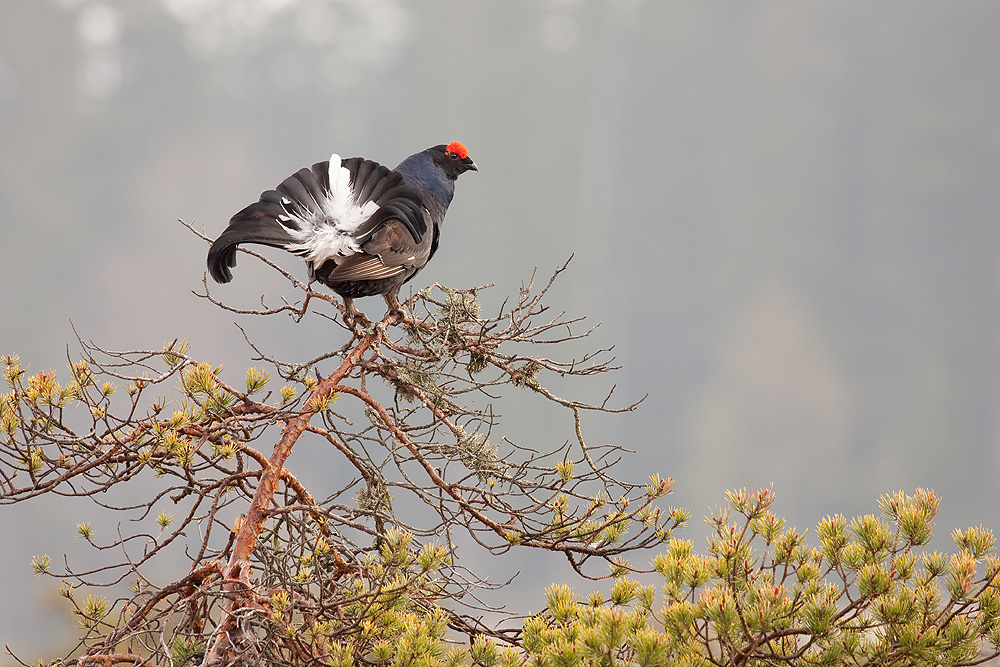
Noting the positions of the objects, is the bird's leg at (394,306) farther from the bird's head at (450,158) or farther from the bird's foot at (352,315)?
the bird's head at (450,158)

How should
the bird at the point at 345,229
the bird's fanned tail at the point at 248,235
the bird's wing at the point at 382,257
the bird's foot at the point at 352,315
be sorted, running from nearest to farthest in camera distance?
the bird's fanned tail at the point at 248,235 < the bird at the point at 345,229 < the bird's wing at the point at 382,257 < the bird's foot at the point at 352,315

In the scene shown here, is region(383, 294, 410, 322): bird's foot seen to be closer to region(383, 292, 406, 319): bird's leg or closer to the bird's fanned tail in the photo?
region(383, 292, 406, 319): bird's leg

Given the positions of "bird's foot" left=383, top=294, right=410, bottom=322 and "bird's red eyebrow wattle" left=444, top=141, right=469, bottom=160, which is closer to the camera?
"bird's foot" left=383, top=294, right=410, bottom=322

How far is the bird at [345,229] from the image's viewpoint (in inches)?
129

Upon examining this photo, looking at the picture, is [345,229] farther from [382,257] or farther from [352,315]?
[352,315]

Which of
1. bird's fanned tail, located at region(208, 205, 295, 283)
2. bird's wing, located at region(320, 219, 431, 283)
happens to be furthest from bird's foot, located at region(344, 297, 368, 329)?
bird's fanned tail, located at region(208, 205, 295, 283)

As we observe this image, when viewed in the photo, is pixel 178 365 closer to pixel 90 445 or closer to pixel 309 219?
pixel 90 445

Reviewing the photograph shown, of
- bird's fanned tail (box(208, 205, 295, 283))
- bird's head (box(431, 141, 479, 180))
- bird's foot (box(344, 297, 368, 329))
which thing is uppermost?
bird's head (box(431, 141, 479, 180))

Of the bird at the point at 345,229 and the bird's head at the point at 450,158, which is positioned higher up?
the bird's head at the point at 450,158

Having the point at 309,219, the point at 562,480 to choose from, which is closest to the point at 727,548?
the point at 562,480

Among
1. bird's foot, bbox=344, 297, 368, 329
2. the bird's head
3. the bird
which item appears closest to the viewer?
the bird

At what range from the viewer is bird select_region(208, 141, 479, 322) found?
3.28 metres

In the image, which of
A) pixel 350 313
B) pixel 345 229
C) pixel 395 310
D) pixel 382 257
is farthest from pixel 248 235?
pixel 395 310

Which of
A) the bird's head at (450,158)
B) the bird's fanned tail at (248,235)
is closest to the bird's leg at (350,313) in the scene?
the bird's fanned tail at (248,235)
